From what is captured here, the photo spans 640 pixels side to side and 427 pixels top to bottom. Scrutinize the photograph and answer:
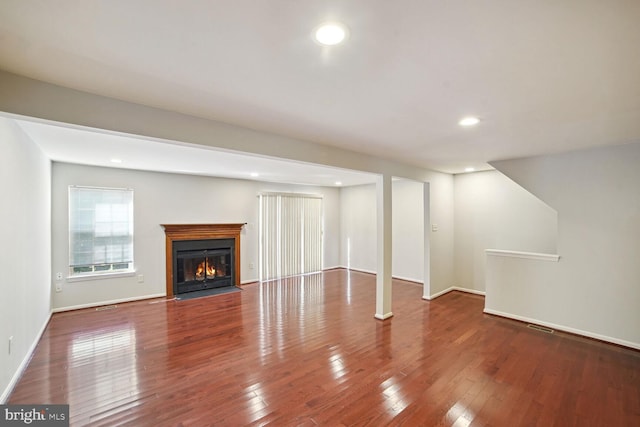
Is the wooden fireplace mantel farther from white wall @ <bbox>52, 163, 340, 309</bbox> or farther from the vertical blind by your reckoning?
the vertical blind

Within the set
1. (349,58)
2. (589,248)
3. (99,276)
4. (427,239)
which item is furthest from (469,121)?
(99,276)

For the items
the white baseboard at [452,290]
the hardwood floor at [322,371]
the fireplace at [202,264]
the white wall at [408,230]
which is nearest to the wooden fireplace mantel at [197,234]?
the fireplace at [202,264]

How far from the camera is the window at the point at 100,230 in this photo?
14.5 feet

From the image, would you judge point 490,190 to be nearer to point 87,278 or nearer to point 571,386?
→ point 571,386

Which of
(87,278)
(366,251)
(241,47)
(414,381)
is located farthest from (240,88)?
(366,251)

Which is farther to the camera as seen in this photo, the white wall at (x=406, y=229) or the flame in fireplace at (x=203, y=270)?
the flame in fireplace at (x=203, y=270)

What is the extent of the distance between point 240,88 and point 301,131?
39.4 inches

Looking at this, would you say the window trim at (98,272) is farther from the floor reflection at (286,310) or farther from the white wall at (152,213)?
the floor reflection at (286,310)

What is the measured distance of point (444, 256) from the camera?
5367mm

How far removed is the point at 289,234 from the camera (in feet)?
22.6

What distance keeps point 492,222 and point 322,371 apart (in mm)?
4151

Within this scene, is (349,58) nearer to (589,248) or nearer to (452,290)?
(589,248)

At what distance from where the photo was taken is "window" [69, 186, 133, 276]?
4410 millimetres

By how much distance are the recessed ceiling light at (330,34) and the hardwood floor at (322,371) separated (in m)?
2.44
